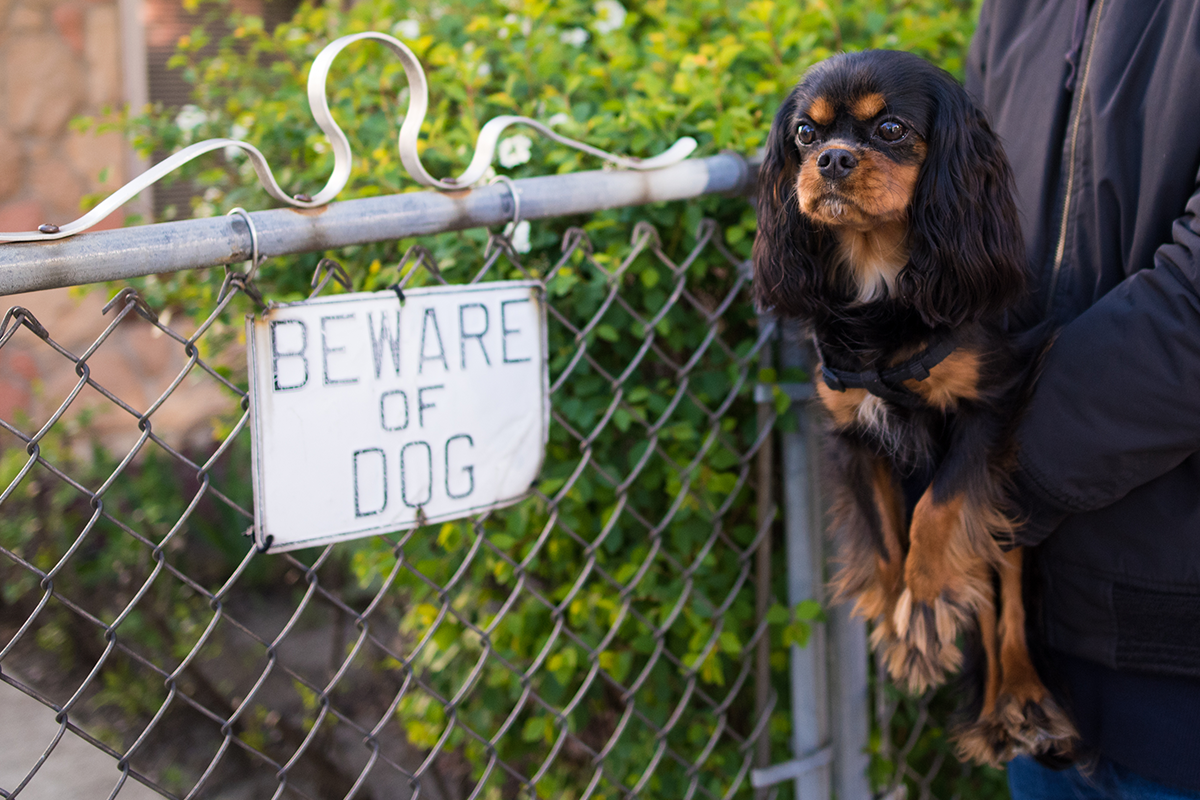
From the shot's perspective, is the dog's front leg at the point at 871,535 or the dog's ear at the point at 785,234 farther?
the dog's front leg at the point at 871,535

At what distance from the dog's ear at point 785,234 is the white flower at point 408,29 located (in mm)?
1161

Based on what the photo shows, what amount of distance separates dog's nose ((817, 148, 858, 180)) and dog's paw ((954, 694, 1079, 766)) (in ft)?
3.28

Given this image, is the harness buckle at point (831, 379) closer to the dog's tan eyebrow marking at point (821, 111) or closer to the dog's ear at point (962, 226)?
the dog's ear at point (962, 226)

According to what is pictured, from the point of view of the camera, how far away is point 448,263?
5.71ft

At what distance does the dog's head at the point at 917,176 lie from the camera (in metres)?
1.41

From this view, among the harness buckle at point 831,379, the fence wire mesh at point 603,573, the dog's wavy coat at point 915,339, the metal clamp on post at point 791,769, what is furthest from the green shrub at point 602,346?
the harness buckle at point 831,379

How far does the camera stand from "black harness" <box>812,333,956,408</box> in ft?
4.72

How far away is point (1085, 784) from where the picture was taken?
1569 mm

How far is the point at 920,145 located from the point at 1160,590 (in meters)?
0.78

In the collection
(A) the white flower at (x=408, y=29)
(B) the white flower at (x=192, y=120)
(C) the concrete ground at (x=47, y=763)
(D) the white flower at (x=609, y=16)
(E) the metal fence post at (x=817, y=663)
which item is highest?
(D) the white flower at (x=609, y=16)

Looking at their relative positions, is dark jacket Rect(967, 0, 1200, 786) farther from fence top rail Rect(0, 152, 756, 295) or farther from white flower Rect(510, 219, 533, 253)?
white flower Rect(510, 219, 533, 253)

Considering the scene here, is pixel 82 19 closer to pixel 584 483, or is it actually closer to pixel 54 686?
pixel 54 686

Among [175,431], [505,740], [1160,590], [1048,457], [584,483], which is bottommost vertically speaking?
[175,431]

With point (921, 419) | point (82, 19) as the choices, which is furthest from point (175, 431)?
point (921, 419)
